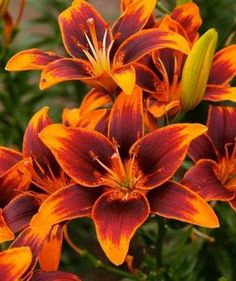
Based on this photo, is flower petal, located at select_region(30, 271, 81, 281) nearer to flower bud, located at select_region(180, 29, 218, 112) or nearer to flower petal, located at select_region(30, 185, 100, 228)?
flower petal, located at select_region(30, 185, 100, 228)

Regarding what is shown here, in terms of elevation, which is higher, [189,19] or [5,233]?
[189,19]

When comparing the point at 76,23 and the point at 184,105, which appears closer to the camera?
the point at 184,105

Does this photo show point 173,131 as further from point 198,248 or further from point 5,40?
point 5,40

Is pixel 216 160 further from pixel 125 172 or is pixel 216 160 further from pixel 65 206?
pixel 65 206

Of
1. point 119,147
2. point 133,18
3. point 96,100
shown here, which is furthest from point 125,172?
point 133,18

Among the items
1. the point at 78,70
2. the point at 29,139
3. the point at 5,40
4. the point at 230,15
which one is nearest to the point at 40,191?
the point at 29,139

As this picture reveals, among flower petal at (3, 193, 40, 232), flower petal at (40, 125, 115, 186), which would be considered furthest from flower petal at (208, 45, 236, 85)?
flower petal at (3, 193, 40, 232)

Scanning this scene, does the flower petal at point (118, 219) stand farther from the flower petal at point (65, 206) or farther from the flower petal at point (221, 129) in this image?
the flower petal at point (221, 129)
